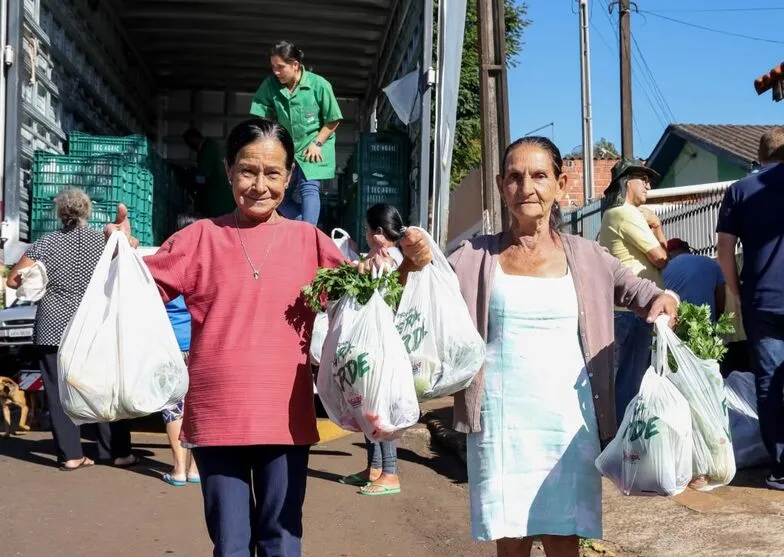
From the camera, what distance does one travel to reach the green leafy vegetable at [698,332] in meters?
3.15

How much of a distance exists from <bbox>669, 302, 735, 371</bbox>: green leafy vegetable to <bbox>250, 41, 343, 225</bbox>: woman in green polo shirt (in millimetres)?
4725

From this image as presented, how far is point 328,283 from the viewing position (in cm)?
307

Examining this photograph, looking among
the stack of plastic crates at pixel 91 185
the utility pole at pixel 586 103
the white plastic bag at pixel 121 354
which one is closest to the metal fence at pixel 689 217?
the stack of plastic crates at pixel 91 185

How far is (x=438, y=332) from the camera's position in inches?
122

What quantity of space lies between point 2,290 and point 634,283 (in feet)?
23.0

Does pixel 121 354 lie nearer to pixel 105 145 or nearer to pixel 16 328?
pixel 16 328

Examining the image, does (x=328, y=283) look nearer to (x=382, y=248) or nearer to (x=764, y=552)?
(x=382, y=248)

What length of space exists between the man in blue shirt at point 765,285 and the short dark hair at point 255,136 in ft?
10.3

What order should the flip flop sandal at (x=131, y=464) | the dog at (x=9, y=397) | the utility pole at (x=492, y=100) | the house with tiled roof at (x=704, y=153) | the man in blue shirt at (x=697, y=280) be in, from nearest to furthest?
the man in blue shirt at (x=697, y=280), the flip flop sandal at (x=131, y=464), the dog at (x=9, y=397), the utility pole at (x=492, y=100), the house with tiled roof at (x=704, y=153)

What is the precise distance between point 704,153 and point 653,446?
26379mm

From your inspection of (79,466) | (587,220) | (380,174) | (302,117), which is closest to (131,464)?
(79,466)

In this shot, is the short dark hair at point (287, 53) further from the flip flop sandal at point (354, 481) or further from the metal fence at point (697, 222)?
the metal fence at point (697, 222)

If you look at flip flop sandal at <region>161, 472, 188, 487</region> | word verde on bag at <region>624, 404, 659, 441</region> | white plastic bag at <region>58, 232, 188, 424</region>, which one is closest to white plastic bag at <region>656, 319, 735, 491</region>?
word verde on bag at <region>624, 404, 659, 441</region>

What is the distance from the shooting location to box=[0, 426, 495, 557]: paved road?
16.6 ft
